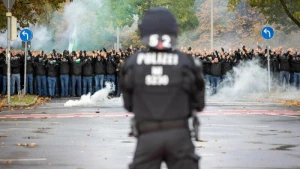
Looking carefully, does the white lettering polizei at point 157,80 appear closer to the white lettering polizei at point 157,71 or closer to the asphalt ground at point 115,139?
the white lettering polizei at point 157,71

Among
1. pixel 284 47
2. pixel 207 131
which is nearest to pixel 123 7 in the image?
pixel 284 47

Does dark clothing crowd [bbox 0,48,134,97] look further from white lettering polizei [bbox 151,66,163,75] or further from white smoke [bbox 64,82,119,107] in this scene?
white lettering polizei [bbox 151,66,163,75]

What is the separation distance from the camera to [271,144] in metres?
16.8

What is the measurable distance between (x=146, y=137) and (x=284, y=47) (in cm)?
6889

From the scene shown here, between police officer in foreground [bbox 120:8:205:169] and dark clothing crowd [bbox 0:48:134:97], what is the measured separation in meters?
32.9

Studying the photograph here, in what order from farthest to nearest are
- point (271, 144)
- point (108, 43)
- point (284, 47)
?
point (108, 43) < point (284, 47) < point (271, 144)

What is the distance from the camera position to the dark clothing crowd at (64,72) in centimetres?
4075

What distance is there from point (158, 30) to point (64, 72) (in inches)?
1332

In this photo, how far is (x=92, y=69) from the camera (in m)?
41.7

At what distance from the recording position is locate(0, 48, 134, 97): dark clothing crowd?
40.8 metres

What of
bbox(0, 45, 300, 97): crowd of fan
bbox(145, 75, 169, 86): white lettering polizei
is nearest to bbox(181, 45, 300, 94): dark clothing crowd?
bbox(0, 45, 300, 97): crowd of fan

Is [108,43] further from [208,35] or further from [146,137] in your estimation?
[146,137]

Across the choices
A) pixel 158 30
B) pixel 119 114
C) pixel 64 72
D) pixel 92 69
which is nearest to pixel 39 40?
pixel 92 69

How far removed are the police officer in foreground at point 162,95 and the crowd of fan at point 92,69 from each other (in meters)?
33.2
